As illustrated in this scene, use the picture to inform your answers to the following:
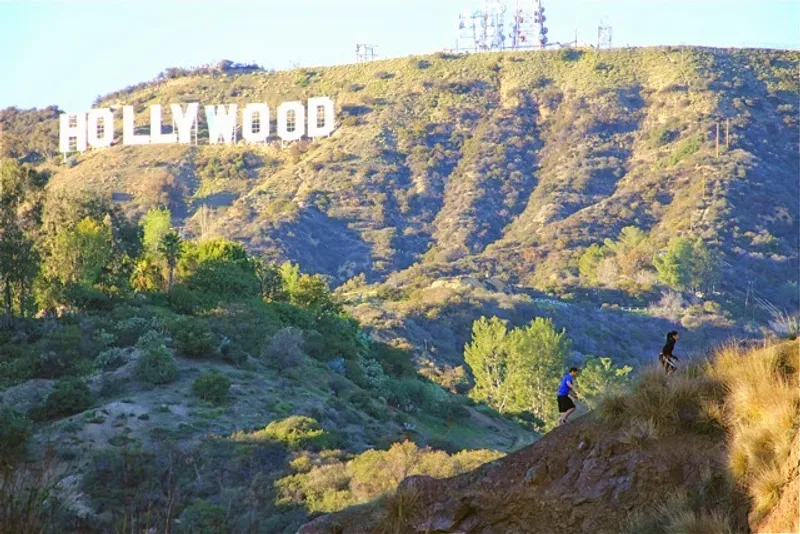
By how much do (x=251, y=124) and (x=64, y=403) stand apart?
11227 centimetres

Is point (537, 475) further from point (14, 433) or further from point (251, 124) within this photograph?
point (251, 124)

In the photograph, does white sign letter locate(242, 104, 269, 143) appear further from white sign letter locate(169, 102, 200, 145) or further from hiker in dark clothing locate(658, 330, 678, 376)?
hiker in dark clothing locate(658, 330, 678, 376)

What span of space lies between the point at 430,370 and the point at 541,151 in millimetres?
69575

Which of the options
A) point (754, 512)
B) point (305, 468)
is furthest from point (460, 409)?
point (754, 512)

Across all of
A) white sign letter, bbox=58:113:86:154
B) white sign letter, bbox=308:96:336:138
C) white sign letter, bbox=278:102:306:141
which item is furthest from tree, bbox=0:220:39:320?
white sign letter, bbox=58:113:86:154

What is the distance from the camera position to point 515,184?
136750 mm

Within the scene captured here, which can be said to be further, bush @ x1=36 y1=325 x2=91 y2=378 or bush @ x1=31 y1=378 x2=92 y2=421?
bush @ x1=36 y1=325 x2=91 y2=378

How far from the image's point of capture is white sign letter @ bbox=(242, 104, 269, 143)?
5832 inches

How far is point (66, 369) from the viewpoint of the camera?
47.0m

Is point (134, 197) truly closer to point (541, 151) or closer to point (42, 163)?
point (42, 163)

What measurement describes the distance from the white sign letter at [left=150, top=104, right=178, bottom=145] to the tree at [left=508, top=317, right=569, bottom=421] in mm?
89340

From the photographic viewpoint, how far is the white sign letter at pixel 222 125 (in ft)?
493

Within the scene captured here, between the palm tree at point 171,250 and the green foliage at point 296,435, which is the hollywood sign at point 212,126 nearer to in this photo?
the palm tree at point 171,250

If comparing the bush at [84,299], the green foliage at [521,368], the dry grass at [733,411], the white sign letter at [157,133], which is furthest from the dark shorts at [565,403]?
the white sign letter at [157,133]
